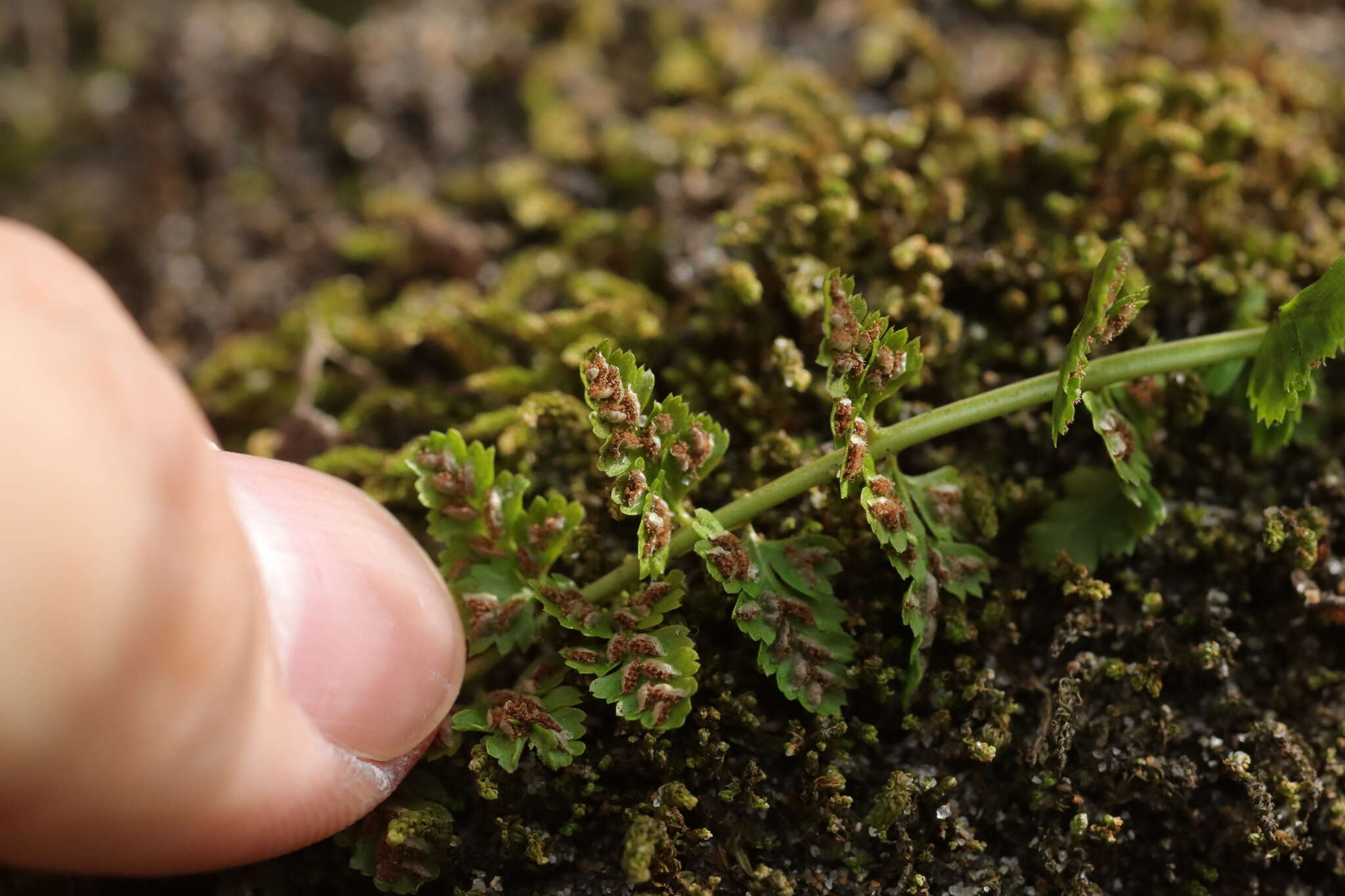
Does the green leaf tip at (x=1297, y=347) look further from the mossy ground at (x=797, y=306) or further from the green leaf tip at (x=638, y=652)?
the green leaf tip at (x=638, y=652)

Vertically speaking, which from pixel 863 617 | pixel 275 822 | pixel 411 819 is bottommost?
pixel 411 819

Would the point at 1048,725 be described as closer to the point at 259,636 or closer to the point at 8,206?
the point at 259,636

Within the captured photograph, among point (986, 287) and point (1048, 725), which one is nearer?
point (1048, 725)

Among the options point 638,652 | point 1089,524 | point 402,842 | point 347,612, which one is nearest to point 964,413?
point 1089,524

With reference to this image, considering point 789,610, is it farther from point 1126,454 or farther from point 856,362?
point 1126,454

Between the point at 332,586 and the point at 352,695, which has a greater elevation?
the point at 332,586

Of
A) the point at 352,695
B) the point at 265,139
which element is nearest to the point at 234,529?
the point at 352,695

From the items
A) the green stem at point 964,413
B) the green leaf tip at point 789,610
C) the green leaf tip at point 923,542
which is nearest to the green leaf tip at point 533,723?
the green stem at point 964,413
